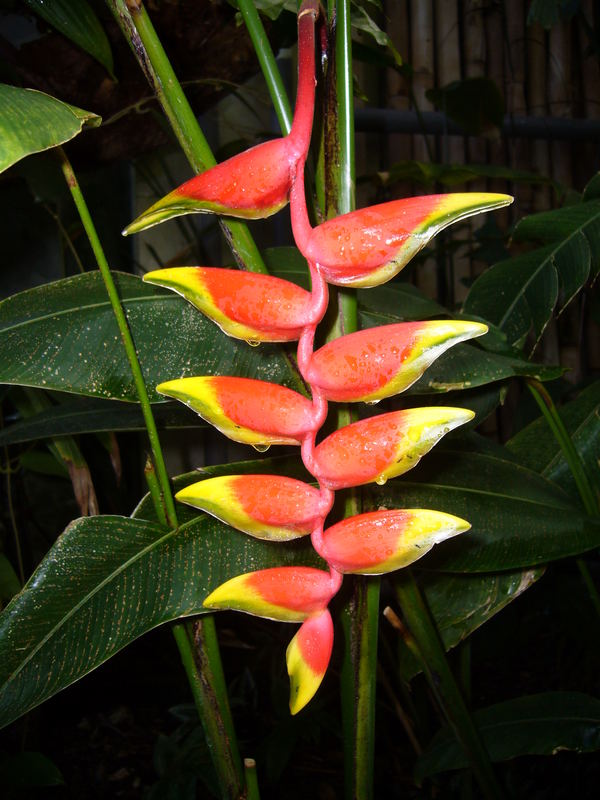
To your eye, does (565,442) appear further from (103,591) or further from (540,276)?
(103,591)

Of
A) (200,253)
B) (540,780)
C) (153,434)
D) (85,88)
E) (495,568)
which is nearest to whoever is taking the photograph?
(153,434)

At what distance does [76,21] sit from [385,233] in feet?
1.50

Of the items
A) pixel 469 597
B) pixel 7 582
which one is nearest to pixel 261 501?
pixel 469 597

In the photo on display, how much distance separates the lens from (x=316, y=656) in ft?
0.88

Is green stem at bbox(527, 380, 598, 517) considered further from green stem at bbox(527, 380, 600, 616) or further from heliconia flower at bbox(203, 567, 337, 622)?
heliconia flower at bbox(203, 567, 337, 622)

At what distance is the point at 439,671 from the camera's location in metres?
0.49

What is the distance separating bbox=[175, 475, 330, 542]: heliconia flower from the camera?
260 mm

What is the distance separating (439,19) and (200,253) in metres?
1.11

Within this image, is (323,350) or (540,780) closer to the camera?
(323,350)

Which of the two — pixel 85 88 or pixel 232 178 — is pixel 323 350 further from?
pixel 85 88

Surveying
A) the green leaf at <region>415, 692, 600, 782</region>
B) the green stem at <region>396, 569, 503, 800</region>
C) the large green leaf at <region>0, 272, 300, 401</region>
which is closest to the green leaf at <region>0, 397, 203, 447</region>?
the large green leaf at <region>0, 272, 300, 401</region>

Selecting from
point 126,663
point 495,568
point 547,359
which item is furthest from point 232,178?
point 547,359

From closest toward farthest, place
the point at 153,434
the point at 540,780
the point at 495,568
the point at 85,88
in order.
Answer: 1. the point at 153,434
2. the point at 495,568
3. the point at 85,88
4. the point at 540,780

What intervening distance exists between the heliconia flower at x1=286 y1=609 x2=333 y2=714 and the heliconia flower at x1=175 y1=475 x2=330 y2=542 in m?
0.04
